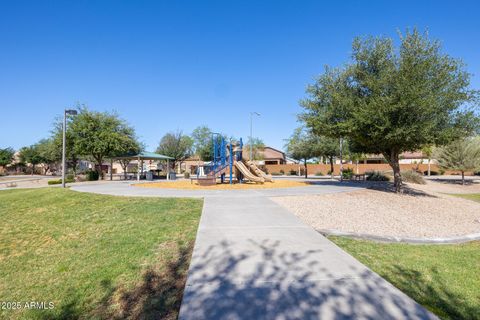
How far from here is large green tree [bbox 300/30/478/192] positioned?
44.4 ft

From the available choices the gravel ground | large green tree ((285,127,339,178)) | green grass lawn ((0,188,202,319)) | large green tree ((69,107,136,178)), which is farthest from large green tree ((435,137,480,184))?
large green tree ((69,107,136,178))

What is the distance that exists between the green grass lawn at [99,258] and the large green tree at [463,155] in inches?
1171

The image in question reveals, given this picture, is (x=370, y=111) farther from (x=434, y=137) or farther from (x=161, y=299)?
(x=161, y=299)

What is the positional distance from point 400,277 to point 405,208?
327 inches

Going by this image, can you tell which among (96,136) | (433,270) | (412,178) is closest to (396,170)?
(412,178)

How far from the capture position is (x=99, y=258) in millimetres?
5926

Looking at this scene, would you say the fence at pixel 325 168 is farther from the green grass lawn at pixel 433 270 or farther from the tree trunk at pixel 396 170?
the green grass lawn at pixel 433 270

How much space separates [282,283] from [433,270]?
2891mm

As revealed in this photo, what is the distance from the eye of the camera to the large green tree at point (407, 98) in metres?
13.5

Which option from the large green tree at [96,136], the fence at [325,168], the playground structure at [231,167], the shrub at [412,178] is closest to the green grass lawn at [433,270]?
the playground structure at [231,167]

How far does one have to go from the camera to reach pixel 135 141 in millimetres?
31125

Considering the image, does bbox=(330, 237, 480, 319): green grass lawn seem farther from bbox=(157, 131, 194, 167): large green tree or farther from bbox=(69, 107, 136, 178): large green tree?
bbox=(157, 131, 194, 167): large green tree

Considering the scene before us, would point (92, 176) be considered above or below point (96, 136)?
below

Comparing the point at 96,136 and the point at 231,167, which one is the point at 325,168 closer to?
the point at 231,167
